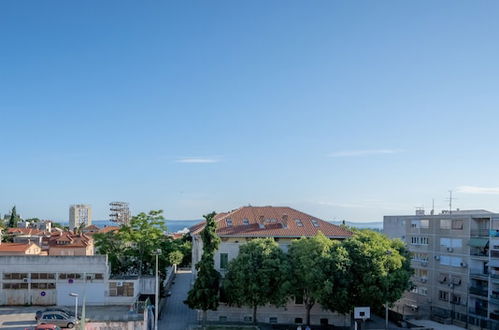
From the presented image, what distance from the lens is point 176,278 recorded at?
209 ft

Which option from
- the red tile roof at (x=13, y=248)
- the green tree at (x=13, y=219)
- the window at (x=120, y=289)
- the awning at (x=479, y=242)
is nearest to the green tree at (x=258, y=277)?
the window at (x=120, y=289)

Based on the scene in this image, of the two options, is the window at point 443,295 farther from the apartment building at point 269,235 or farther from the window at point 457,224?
the apartment building at point 269,235

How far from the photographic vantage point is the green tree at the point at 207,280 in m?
38.1

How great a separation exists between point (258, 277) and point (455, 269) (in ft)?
78.5

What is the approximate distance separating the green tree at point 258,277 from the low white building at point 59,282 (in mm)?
9576

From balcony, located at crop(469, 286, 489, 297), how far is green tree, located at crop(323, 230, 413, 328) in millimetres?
11216

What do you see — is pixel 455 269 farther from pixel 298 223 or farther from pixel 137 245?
pixel 137 245

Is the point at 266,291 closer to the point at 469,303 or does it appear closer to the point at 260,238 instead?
the point at 260,238

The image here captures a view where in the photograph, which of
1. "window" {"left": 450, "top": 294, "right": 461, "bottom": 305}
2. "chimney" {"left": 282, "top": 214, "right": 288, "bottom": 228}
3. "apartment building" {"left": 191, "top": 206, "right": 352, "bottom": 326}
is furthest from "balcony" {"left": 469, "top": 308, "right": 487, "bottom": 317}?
"chimney" {"left": 282, "top": 214, "right": 288, "bottom": 228}

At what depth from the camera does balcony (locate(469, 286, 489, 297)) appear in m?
44.3

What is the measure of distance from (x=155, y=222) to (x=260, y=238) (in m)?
11.0

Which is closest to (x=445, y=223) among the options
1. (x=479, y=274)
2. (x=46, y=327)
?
(x=479, y=274)

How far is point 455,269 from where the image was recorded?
4834 centimetres

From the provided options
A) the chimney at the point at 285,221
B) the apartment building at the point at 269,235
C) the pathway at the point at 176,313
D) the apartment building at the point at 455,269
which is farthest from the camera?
the chimney at the point at 285,221
